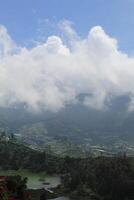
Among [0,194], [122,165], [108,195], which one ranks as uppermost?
[122,165]

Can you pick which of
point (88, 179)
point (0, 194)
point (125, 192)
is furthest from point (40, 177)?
point (0, 194)

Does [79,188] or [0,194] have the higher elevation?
[79,188]

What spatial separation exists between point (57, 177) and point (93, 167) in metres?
36.2

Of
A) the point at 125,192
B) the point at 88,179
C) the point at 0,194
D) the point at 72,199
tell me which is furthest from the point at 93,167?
the point at 0,194

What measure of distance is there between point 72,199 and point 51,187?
2409cm

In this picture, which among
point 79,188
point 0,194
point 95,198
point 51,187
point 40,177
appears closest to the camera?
point 0,194

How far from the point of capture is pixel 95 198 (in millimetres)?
139750

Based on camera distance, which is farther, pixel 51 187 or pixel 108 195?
pixel 51 187

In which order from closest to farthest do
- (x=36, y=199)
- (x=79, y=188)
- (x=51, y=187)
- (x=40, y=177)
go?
(x=36, y=199)
(x=79, y=188)
(x=51, y=187)
(x=40, y=177)

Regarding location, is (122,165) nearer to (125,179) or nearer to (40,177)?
(125,179)

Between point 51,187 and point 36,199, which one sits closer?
point 36,199

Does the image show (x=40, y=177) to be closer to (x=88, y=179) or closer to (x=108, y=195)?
(x=88, y=179)

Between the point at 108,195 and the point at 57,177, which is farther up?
the point at 57,177

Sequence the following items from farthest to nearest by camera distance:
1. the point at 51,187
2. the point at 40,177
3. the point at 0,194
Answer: the point at 40,177 → the point at 51,187 → the point at 0,194
